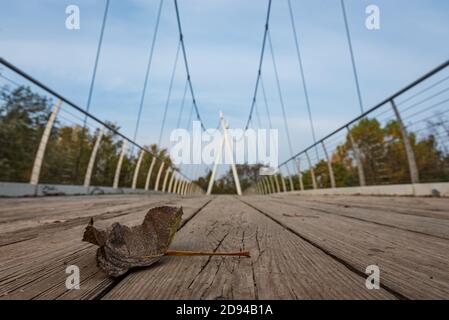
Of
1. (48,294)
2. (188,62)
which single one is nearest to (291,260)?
(48,294)

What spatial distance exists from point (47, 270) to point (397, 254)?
2.28 ft

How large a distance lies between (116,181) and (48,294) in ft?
20.8

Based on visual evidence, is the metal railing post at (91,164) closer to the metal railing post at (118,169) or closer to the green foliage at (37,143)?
the green foliage at (37,143)

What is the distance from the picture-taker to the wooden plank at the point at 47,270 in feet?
1.38

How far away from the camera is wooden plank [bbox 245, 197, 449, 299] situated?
1.46 ft

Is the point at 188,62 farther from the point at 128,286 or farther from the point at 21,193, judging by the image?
the point at 128,286

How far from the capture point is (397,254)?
26.3 inches

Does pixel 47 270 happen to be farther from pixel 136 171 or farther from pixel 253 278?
pixel 136 171

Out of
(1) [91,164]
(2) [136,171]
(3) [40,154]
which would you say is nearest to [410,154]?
(3) [40,154]

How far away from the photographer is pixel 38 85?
354 centimetres

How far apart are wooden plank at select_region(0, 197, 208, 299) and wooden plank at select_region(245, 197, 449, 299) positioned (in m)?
0.43

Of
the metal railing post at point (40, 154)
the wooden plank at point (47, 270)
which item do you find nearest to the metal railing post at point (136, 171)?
the metal railing post at point (40, 154)

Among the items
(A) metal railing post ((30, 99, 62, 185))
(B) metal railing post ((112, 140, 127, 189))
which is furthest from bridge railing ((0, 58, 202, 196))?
(B) metal railing post ((112, 140, 127, 189))

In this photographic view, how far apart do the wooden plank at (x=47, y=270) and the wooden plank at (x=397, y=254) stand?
17.1 inches
